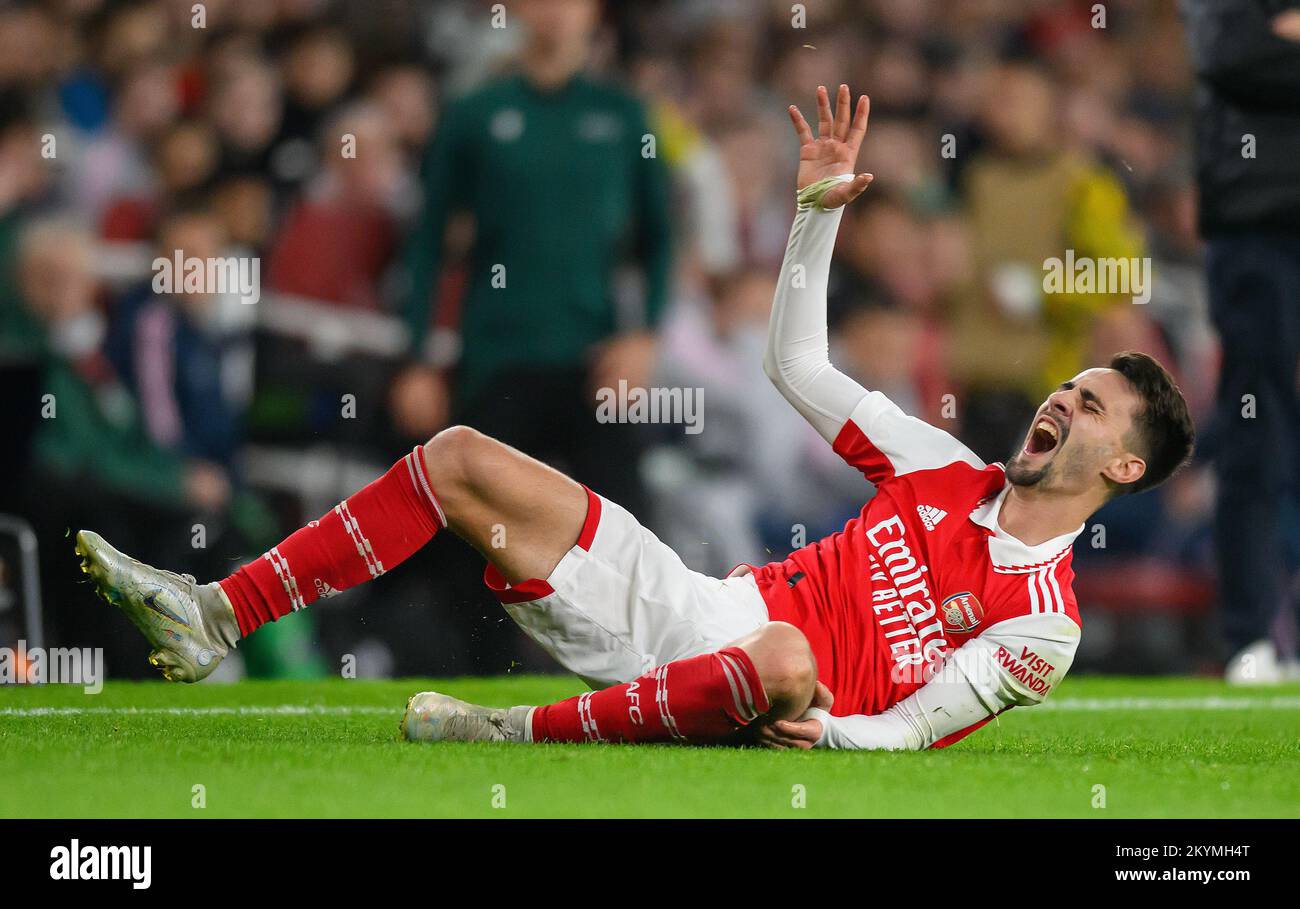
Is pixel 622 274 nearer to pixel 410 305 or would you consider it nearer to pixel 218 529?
pixel 410 305

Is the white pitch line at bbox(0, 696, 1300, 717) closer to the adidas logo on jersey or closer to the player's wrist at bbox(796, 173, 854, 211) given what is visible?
the adidas logo on jersey

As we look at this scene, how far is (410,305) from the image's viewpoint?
6.88 m

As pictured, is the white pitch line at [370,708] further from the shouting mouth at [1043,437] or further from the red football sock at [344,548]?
the shouting mouth at [1043,437]

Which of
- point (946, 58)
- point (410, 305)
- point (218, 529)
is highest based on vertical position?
point (946, 58)

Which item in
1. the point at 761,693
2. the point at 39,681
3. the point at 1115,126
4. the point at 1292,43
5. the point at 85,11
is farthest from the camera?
the point at 1115,126

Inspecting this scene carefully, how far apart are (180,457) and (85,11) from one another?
7.06 ft

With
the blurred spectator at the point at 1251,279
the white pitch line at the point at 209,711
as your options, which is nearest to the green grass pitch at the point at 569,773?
the white pitch line at the point at 209,711

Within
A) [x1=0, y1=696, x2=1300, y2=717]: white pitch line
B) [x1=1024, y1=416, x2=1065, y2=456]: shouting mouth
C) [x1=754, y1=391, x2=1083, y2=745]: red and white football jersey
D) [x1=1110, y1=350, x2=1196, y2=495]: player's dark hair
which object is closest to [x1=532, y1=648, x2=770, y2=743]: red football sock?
[x1=754, y1=391, x2=1083, y2=745]: red and white football jersey

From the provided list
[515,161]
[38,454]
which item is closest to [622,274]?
[515,161]

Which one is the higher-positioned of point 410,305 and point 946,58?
point 946,58

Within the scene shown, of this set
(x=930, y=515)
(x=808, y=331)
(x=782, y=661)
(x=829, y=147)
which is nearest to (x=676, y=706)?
(x=782, y=661)

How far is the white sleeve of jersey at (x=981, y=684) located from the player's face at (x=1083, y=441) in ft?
1.11

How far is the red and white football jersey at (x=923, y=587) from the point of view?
3.99 meters

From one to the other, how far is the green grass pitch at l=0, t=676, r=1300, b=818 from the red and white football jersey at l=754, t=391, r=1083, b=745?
22cm
